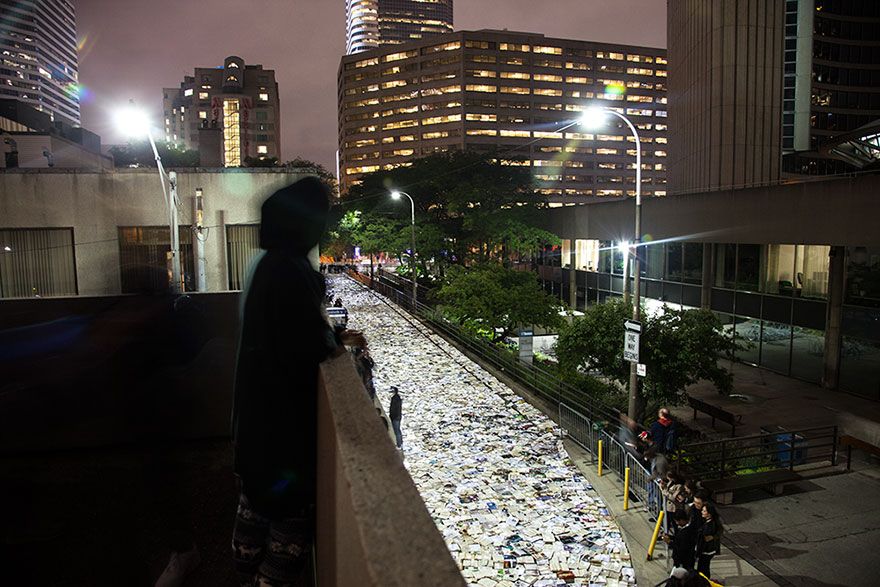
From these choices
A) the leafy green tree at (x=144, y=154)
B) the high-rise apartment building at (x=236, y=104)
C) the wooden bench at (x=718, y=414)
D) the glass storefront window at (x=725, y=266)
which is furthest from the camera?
the high-rise apartment building at (x=236, y=104)

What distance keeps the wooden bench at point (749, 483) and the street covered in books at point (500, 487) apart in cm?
289

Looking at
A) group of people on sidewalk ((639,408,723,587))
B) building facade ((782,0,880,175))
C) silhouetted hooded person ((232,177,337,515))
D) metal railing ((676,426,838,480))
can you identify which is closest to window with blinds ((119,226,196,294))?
group of people on sidewalk ((639,408,723,587))

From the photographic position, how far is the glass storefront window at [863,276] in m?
21.4

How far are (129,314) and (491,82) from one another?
138131 mm

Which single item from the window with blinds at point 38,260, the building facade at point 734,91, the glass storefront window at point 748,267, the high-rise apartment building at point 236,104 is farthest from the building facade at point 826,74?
the high-rise apartment building at point 236,104

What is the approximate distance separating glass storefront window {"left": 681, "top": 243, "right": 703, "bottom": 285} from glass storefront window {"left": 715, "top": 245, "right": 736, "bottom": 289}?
937 mm

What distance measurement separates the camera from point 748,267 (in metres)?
26.9

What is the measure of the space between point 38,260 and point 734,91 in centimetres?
3879

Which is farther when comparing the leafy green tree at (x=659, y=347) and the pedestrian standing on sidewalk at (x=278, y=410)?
the leafy green tree at (x=659, y=347)

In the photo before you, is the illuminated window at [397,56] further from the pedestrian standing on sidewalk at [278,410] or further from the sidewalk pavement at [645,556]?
the pedestrian standing on sidewalk at [278,410]

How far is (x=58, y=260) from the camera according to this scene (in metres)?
13.1

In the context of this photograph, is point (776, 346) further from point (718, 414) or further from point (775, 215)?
point (718, 414)

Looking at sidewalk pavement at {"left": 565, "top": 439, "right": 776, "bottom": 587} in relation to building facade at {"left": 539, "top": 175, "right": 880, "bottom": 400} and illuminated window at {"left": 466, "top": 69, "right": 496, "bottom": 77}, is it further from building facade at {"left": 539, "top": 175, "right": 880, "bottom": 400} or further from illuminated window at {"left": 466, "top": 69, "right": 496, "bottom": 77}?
illuminated window at {"left": 466, "top": 69, "right": 496, "bottom": 77}

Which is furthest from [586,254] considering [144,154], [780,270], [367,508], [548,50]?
[548,50]
